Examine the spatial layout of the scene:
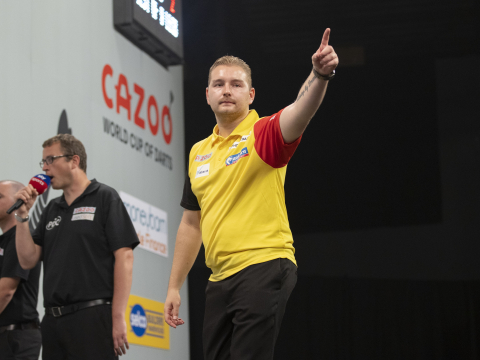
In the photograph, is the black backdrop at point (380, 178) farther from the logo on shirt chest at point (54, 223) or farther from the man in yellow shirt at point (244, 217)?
the man in yellow shirt at point (244, 217)

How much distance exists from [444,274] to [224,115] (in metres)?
4.82

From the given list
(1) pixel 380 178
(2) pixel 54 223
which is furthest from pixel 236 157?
(1) pixel 380 178

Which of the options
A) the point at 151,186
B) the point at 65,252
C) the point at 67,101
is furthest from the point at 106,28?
the point at 65,252

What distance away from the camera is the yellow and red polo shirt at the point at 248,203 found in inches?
75.2

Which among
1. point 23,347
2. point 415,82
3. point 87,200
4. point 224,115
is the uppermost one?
point 415,82

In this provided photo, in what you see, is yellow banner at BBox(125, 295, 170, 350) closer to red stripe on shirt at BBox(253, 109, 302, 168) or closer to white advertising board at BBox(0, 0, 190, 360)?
white advertising board at BBox(0, 0, 190, 360)

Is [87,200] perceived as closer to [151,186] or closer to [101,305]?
[101,305]

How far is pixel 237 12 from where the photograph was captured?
23.1 ft

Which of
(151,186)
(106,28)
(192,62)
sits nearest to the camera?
(106,28)

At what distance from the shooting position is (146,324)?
18.7 ft

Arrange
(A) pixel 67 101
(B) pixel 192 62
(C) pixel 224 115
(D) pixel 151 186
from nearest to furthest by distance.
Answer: (C) pixel 224 115 < (A) pixel 67 101 < (D) pixel 151 186 < (B) pixel 192 62

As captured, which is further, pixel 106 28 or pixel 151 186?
pixel 151 186

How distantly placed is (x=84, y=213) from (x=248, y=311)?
1.24m

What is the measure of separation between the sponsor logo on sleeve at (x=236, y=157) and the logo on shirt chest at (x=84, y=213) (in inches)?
40.1
